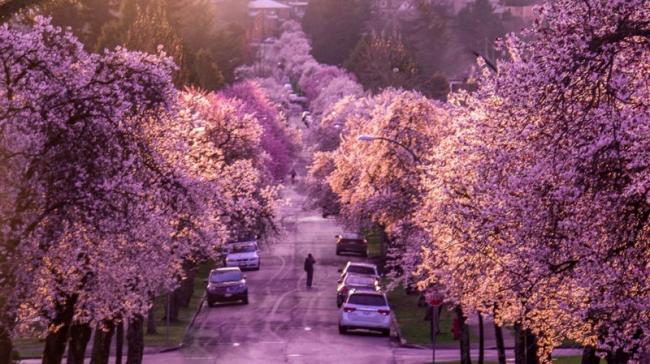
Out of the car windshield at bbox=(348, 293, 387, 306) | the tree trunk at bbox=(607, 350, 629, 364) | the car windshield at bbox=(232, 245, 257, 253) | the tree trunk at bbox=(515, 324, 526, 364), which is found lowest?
the tree trunk at bbox=(515, 324, 526, 364)

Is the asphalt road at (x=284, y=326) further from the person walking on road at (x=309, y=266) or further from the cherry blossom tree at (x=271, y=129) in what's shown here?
the cherry blossom tree at (x=271, y=129)

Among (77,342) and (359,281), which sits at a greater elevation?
(359,281)

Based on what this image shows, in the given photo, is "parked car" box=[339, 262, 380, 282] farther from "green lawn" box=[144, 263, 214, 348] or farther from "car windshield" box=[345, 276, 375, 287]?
"green lawn" box=[144, 263, 214, 348]

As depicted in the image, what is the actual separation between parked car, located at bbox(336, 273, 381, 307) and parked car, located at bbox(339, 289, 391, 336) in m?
6.06

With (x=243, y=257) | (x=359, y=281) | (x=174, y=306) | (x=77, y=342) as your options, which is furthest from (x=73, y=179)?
(x=243, y=257)

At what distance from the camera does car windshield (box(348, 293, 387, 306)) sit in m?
54.0

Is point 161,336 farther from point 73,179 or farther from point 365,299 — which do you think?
point 73,179

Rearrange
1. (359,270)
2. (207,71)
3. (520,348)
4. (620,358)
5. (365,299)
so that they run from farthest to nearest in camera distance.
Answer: (207,71) → (359,270) → (365,299) → (520,348) → (620,358)

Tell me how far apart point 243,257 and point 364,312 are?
84.9 feet

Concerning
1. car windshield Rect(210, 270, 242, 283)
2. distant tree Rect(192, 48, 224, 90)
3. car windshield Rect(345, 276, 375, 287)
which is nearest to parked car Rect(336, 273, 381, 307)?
car windshield Rect(345, 276, 375, 287)

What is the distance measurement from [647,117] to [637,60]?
1.54m

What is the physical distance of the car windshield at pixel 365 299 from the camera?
2126 inches

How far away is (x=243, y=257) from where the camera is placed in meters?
79.4

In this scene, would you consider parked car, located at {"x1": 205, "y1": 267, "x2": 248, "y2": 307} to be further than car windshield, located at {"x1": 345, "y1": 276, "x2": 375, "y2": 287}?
Yes
